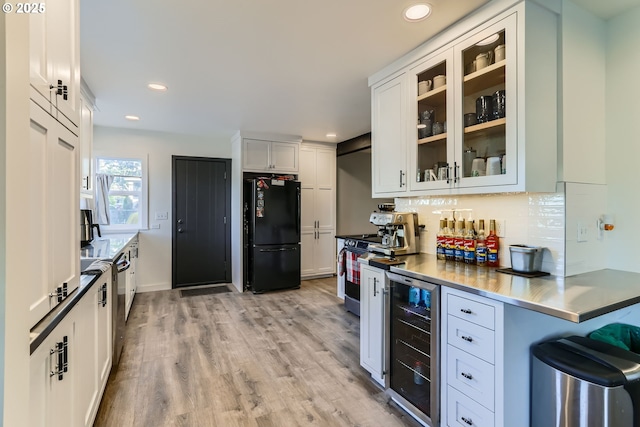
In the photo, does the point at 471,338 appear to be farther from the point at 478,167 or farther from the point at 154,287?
the point at 154,287

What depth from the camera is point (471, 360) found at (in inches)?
62.8

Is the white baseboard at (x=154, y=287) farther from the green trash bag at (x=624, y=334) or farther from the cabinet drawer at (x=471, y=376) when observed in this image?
the green trash bag at (x=624, y=334)

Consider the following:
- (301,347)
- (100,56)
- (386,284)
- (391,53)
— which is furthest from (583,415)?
(100,56)

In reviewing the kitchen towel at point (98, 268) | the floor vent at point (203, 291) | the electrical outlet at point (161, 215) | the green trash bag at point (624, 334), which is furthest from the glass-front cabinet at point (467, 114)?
the electrical outlet at point (161, 215)

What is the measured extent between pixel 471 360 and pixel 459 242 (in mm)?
881

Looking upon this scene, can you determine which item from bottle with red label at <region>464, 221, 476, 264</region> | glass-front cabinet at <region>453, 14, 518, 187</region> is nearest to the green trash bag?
bottle with red label at <region>464, 221, 476, 264</region>

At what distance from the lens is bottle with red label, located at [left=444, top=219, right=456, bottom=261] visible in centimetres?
230

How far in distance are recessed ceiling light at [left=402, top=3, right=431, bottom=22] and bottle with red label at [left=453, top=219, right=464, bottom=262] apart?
1.39 m

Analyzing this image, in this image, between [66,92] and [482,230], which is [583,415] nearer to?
[482,230]

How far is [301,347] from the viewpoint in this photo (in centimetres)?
296

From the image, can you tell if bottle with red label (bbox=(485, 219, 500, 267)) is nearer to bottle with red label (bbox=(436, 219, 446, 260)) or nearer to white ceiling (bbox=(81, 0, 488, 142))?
bottle with red label (bbox=(436, 219, 446, 260))

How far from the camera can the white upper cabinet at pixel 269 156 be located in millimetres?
4918

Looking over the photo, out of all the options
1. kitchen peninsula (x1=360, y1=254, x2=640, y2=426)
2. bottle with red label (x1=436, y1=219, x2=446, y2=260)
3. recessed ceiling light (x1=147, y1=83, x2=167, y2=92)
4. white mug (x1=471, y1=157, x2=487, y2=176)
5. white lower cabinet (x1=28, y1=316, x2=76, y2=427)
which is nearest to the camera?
white lower cabinet (x1=28, y1=316, x2=76, y2=427)

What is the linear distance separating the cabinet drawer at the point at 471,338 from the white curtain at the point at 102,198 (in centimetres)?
480
